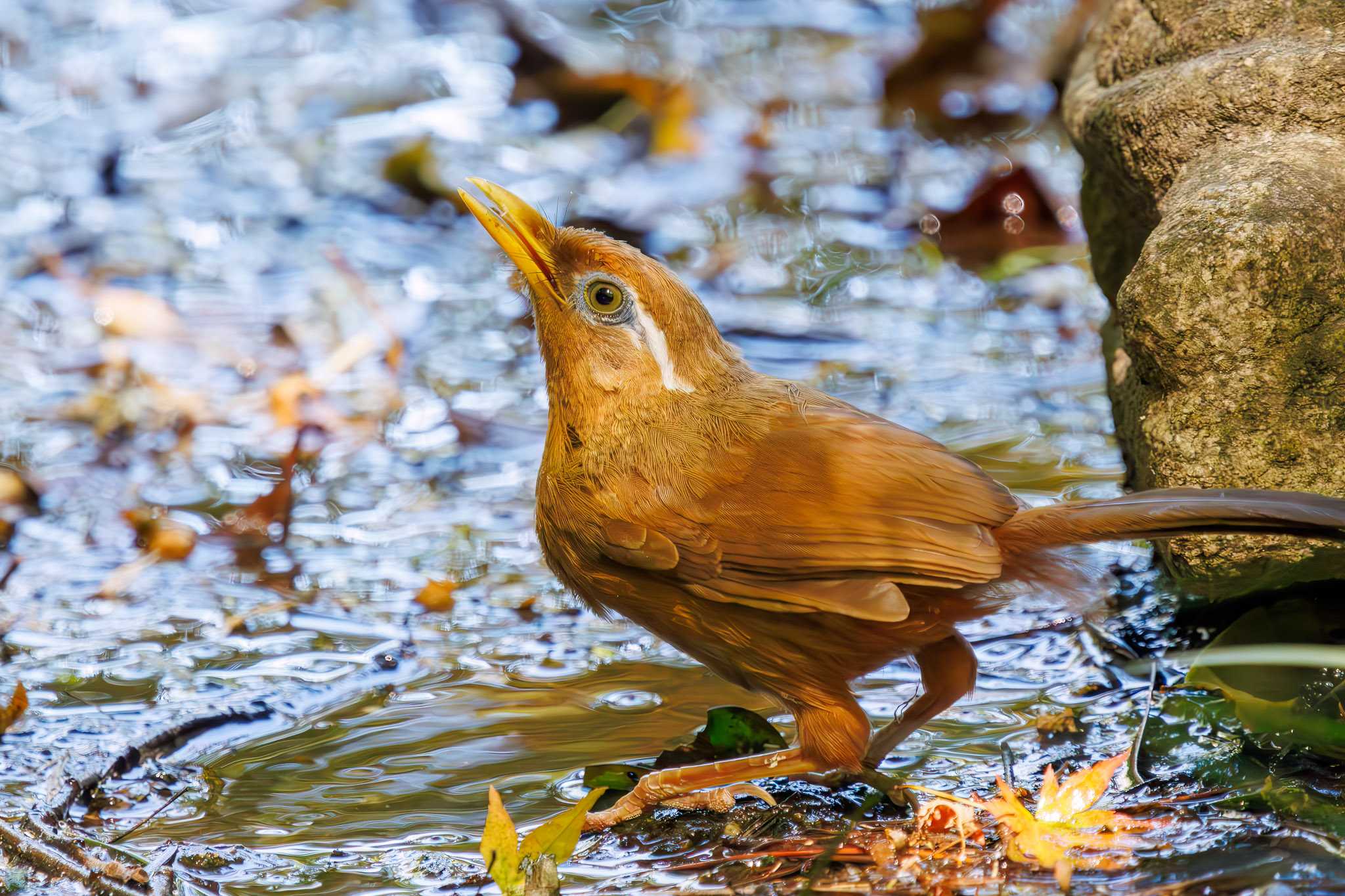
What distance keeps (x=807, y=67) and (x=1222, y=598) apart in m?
7.21

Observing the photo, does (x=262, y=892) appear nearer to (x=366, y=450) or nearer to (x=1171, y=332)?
(x=1171, y=332)

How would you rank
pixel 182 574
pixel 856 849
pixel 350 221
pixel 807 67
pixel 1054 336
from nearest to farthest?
1. pixel 856 849
2. pixel 182 574
3. pixel 1054 336
4. pixel 350 221
5. pixel 807 67

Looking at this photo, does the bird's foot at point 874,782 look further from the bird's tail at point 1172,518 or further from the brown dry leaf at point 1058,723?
the bird's tail at point 1172,518

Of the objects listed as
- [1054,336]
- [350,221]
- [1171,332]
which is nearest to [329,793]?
[1171,332]

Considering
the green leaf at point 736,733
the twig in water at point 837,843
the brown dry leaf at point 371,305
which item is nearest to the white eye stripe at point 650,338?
the green leaf at point 736,733

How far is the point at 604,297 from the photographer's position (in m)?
3.78

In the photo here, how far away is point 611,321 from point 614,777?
1134 millimetres

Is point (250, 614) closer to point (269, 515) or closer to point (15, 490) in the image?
point (269, 515)

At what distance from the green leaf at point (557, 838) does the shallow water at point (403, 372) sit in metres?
0.26

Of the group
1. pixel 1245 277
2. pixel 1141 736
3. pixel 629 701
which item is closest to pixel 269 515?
pixel 629 701

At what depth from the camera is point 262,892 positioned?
3.08 metres

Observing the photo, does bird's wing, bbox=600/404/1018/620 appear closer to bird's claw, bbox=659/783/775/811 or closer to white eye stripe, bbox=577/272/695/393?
white eye stripe, bbox=577/272/695/393

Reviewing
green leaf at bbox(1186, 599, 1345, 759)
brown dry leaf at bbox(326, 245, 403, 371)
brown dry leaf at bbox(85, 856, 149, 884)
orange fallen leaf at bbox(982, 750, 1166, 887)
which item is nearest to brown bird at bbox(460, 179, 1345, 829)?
green leaf at bbox(1186, 599, 1345, 759)

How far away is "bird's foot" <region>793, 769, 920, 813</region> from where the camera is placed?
10.9 ft
